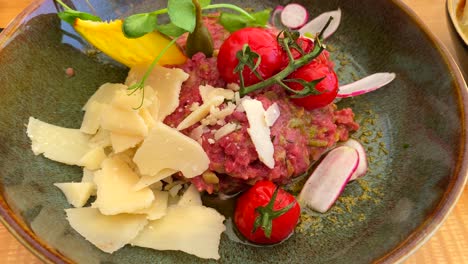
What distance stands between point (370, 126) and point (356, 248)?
0.69m

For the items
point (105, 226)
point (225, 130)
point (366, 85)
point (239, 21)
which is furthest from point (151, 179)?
point (366, 85)

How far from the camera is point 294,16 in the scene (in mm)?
2633

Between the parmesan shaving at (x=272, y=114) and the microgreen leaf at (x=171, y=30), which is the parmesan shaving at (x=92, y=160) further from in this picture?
the parmesan shaving at (x=272, y=114)

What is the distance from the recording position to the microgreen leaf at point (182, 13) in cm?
190

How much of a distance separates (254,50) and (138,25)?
49 centimetres

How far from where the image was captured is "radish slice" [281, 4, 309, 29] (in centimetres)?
261

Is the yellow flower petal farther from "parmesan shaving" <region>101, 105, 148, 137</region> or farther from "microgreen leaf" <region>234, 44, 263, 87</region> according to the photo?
"microgreen leaf" <region>234, 44, 263, 87</region>

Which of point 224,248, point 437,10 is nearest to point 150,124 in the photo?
point 224,248

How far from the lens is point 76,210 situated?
6.05 ft

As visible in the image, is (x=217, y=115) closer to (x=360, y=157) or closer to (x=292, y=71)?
(x=292, y=71)

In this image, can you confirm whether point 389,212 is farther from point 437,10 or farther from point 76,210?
point 437,10

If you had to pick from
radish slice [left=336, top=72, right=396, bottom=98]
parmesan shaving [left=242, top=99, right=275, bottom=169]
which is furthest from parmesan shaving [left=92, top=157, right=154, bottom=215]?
Answer: radish slice [left=336, top=72, right=396, bottom=98]

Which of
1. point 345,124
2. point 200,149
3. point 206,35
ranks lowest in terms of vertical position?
point 345,124

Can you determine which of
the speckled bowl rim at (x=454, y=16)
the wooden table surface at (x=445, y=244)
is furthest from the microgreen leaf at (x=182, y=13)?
the speckled bowl rim at (x=454, y=16)
